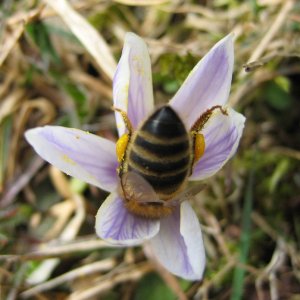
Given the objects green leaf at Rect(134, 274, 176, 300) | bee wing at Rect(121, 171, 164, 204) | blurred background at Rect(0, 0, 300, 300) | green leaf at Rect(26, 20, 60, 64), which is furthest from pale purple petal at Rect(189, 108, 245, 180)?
green leaf at Rect(26, 20, 60, 64)

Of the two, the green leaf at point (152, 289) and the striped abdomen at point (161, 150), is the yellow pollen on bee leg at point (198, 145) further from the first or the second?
the green leaf at point (152, 289)

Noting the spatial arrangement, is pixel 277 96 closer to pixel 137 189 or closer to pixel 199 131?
pixel 199 131

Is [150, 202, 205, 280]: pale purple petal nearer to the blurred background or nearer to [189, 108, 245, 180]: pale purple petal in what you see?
[189, 108, 245, 180]: pale purple petal

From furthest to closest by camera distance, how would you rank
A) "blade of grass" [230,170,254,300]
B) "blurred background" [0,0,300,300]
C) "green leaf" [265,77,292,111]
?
1. "green leaf" [265,77,292,111]
2. "blurred background" [0,0,300,300]
3. "blade of grass" [230,170,254,300]

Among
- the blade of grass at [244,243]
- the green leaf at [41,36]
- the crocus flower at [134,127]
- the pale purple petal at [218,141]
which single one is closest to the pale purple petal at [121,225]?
the crocus flower at [134,127]

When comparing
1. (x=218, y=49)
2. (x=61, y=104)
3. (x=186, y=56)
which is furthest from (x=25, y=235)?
(x=218, y=49)

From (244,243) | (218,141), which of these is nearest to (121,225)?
Result: (218,141)

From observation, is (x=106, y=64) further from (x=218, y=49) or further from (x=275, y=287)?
(x=275, y=287)
